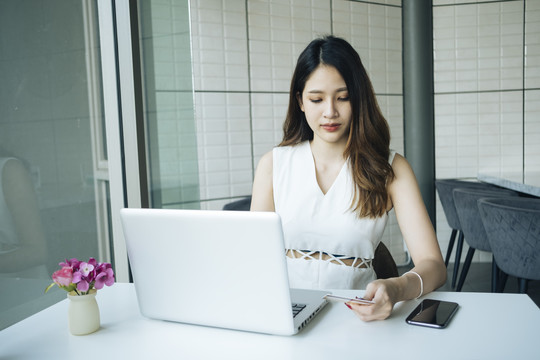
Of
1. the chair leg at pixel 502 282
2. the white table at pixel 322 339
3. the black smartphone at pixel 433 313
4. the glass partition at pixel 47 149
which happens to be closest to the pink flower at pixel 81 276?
the white table at pixel 322 339

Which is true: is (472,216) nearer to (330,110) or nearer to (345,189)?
(345,189)

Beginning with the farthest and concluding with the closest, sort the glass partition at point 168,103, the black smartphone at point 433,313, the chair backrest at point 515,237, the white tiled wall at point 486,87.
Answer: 1. the white tiled wall at point 486,87
2. the glass partition at point 168,103
3. the chair backrest at point 515,237
4. the black smartphone at point 433,313

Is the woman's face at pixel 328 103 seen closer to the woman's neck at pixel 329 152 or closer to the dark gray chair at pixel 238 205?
the woman's neck at pixel 329 152

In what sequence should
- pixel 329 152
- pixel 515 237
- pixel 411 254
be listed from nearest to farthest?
pixel 411 254 < pixel 329 152 < pixel 515 237

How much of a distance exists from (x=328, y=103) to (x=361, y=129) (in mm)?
167

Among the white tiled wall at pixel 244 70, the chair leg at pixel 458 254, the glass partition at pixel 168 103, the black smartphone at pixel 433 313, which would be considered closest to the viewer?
the black smartphone at pixel 433 313

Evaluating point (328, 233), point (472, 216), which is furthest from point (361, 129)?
point (472, 216)

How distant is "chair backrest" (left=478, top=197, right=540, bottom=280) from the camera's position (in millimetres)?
2234

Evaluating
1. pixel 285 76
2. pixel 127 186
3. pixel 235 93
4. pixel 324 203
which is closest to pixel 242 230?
pixel 324 203

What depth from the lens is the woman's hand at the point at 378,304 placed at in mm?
1155

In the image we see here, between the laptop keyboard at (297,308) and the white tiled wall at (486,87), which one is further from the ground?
the white tiled wall at (486,87)

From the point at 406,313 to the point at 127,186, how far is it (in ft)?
5.31

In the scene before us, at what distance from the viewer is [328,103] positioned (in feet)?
6.00

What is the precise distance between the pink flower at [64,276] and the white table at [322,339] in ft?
0.49
